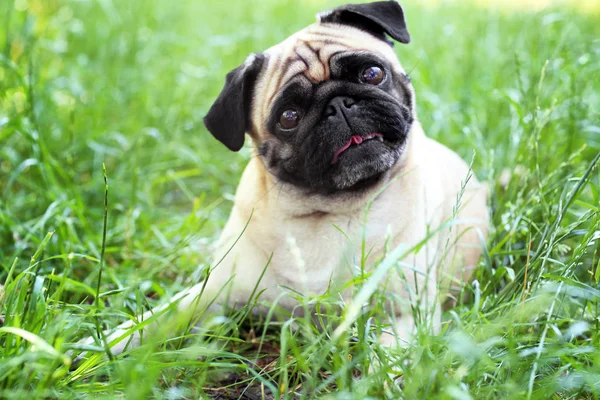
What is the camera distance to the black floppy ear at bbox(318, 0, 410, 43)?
3.21m

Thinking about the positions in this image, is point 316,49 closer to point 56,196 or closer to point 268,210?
point 268,210

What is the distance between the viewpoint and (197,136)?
5469 mm

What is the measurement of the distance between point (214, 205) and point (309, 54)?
1326mm

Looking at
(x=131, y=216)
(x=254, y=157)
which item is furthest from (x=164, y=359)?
(x=131, y=216)

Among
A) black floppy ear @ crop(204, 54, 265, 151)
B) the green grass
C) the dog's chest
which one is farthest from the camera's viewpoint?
black floppy ear @ crop(204, 54, 265, 151)

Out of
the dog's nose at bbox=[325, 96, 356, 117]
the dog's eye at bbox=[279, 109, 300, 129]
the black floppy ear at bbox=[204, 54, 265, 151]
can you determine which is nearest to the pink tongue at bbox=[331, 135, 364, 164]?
the dog's nose at bbox=[325, 96, 356, 117]

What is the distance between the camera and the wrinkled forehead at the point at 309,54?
311 cm

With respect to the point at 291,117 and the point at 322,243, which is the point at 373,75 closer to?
the point at 291,117

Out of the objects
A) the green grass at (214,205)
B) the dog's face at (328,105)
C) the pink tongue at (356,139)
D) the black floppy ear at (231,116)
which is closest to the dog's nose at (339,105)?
the dog's face at (328,105)

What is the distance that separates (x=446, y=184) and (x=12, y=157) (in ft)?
8.68

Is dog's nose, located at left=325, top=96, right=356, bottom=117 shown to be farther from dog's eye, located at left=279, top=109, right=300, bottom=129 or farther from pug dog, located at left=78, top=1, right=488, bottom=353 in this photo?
dog's eye, located at left=279, top=109, right=300, bottom=129

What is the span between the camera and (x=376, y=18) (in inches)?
126

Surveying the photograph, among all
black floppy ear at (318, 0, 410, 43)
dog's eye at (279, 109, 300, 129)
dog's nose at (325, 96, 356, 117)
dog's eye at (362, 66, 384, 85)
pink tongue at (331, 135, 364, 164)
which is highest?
black floppy ear at (318, 0, 410, 43)

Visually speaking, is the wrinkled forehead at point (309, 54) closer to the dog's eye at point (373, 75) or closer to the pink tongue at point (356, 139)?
the dog's eye at point (373, 75)
